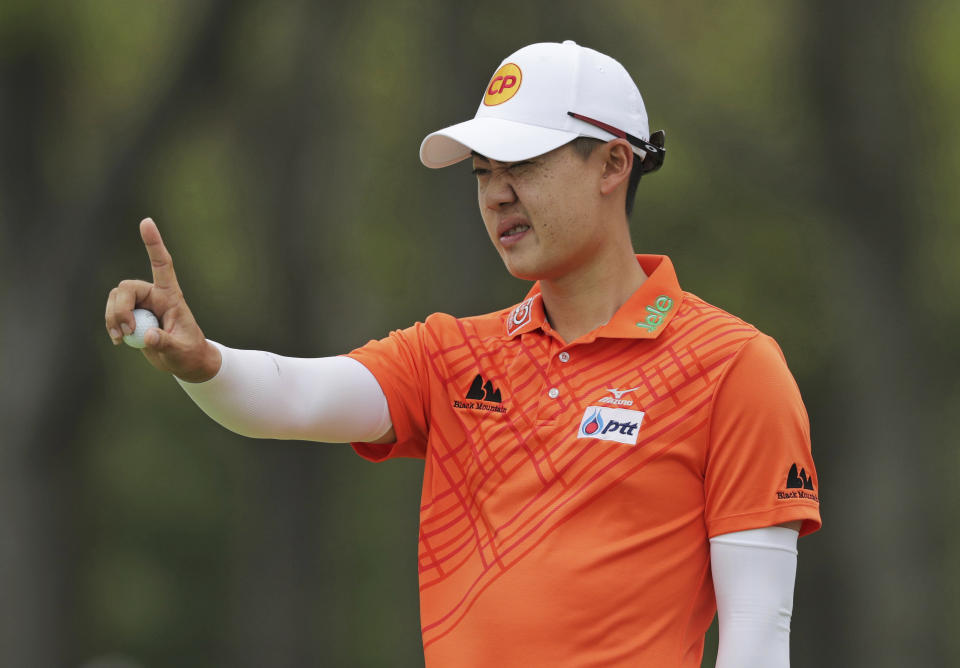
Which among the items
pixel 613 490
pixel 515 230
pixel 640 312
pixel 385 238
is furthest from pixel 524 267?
pixel 385 238

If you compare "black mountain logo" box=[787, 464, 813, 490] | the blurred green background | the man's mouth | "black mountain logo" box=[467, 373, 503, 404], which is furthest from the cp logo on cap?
the blurred green background

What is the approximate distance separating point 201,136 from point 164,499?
2.75m

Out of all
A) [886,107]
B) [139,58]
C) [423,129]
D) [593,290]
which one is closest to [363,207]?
[423,129]

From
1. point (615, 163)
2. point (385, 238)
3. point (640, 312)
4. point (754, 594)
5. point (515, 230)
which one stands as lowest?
point (754, 594)

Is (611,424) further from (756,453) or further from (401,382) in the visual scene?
(401,382)

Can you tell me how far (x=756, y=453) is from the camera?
2469 millimetres

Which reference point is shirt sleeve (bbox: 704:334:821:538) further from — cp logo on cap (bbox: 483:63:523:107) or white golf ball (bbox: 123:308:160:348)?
white golf ball (bbox: 123:308:160:348)

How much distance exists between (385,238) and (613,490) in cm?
634

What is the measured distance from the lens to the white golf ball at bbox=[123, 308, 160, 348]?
2.35 m

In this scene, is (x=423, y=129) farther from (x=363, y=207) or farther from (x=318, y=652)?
(x=318, y=652)

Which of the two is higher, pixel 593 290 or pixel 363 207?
pixel 363 207

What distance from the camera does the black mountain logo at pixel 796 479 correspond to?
2.47 meters

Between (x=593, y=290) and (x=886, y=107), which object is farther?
(x=886, y=107)

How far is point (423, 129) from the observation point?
27.9ft
